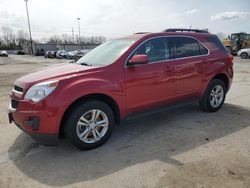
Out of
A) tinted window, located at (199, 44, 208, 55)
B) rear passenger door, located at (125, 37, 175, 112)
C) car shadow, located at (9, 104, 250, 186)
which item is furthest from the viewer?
tinted window, located at (199, 44, 208, 55)

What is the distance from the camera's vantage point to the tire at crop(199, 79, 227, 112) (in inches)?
217

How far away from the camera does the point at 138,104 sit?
4.36 meters

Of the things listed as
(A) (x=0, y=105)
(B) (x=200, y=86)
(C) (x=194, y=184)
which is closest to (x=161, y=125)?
(B) (x=200, y=86)

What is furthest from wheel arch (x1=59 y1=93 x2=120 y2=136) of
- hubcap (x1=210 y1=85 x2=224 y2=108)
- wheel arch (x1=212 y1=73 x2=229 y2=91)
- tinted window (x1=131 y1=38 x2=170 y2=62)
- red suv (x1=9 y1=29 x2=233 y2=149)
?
wheel arch (x1=212 y1=73 x2=229 y2=91)

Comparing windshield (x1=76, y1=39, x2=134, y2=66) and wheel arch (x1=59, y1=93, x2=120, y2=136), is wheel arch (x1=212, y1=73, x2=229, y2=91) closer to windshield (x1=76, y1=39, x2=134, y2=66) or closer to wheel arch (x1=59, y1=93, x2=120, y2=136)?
windshield (x1=76, y1=39, x2=134, y2=66)

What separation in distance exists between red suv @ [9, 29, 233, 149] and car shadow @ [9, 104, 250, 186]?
296 mm

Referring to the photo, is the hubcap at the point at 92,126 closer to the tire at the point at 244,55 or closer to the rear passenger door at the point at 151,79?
the rear passenger door at the point at 151,79

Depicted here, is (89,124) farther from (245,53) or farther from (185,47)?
(245,53)

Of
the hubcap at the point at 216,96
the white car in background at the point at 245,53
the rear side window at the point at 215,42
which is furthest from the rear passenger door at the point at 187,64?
the white car in background at the point at 245,53

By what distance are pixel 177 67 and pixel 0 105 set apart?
192 inches

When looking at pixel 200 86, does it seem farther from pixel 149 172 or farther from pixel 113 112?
pixel 149 172

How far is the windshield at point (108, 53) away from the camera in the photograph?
14.1 feet

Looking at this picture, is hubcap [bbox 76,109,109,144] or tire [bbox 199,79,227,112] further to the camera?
tire [bbox 199,79,227,112]

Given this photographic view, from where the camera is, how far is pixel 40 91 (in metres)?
3.54
